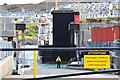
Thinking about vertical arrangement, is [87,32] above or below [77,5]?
below

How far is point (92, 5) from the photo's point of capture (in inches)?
763

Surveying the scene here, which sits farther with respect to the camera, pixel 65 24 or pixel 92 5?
pixel 65 24

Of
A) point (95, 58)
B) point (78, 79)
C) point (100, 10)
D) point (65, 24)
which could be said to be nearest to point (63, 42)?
point (65, 24)

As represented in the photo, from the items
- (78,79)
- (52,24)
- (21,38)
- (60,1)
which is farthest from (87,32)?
(78,79)

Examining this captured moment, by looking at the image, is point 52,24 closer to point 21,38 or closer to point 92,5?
point 92,5

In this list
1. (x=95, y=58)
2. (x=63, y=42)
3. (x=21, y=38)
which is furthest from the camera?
(x=63, y=42)

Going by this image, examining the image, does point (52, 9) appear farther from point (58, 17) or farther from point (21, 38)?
point (21, 38)

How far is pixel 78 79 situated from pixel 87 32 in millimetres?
17008

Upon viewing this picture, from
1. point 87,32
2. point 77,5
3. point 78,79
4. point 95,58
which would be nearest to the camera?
point 95,58

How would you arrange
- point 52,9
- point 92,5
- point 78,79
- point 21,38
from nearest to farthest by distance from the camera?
1. point 78,79
2. point 21,38
3. point 92,5
4. point 52,9

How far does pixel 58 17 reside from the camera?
2794 centimetres

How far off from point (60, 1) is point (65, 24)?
6.70 meters

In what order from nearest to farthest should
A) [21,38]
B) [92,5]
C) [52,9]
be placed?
[21,38] < [92,5] < [52,9]

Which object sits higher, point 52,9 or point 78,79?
point 52,9
